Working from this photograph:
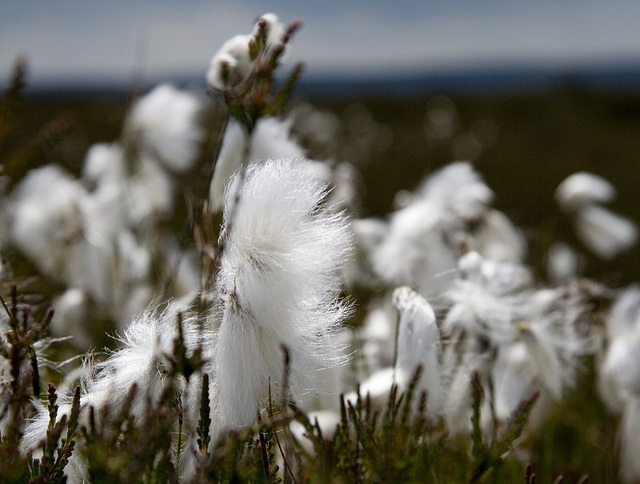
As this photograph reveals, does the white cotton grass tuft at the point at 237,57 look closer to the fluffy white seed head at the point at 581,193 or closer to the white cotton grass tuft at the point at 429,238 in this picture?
the white cotton grass tuft at the point at 429,238

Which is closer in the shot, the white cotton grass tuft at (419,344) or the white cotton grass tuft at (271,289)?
the white cotton grass tuft at (271,289)

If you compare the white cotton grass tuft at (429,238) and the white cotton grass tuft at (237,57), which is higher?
the white cotton grass tuft at (237,57)

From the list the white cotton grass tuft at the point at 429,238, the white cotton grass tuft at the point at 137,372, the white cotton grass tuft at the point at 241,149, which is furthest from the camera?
the white cotton grass tuft at the point at 429,238

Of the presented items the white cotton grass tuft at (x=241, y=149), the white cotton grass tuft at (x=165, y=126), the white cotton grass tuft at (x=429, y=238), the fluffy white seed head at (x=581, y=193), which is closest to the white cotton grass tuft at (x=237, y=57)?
the white cotton grass tuft at (x=241, y=149)

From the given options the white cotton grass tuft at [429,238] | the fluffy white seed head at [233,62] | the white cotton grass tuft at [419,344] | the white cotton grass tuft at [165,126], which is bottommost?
the white cotton grass tuft at [419,344]

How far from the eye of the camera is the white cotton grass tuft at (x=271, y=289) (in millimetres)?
1182

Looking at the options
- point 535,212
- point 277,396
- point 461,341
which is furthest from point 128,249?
point 535,212

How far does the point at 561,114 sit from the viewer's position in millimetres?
32625

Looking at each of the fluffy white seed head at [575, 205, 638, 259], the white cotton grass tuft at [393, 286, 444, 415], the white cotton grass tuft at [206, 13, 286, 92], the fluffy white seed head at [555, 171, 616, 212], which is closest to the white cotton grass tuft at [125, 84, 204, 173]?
the white cotton grass tuft at [206, 13, 286, 92]

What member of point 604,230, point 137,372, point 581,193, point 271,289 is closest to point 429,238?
point 271,289

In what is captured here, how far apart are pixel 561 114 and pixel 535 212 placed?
20.0 metres

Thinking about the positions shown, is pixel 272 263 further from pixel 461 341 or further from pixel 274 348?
pixel 461 341

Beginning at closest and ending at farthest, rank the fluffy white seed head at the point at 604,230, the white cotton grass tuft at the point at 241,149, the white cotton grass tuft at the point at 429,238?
1. the white cotton grass tuft at the point at 241,149
2. the white cotton grass tuft at the point at 429,238
3. the fluffy white seed head at the point at 604,230

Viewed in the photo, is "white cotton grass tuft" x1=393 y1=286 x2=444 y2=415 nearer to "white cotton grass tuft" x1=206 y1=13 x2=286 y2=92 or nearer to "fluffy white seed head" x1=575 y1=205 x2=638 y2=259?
"white cotton grass tuft" x1=206 y1=13 x2=286 y2=92
